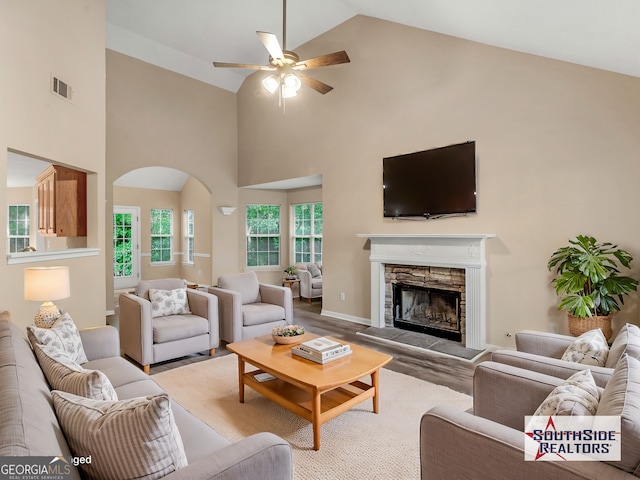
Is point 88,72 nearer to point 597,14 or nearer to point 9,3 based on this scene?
point 9,3

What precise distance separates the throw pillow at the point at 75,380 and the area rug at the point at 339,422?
1209 mm

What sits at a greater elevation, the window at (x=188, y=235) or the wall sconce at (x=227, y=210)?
the wall sconce at (x=227, y=210)

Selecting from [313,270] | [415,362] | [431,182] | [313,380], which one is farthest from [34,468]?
[313,270]

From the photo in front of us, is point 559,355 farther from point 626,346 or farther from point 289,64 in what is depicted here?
point 289,64

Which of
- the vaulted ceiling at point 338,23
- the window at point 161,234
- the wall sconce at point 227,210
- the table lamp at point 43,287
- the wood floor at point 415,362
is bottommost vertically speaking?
the wood floor at point 415,362

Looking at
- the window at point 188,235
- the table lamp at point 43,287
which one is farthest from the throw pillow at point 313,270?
the table lamp at point 43,287

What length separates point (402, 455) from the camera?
2.15 metres

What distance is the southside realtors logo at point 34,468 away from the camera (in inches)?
32.9

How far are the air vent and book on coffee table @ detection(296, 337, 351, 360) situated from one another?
135 inches

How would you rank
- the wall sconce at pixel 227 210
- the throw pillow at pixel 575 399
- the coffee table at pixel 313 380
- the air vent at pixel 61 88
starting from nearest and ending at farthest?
the throw pillow at pixel 575 399, the coffee table at pixel 313 380, the air vent at pixel 61 88, the wall sconce at pixel 227 210

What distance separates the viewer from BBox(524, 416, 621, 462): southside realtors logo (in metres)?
1.09

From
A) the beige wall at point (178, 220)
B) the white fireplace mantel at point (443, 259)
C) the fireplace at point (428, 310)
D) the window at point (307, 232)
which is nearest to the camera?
the white fireplace mantel at point (443, 259)

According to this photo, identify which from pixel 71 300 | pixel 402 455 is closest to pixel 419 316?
pixel 402 455

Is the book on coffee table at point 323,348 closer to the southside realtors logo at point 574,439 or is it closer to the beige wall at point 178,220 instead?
the southside realtors logo at point 574,439
